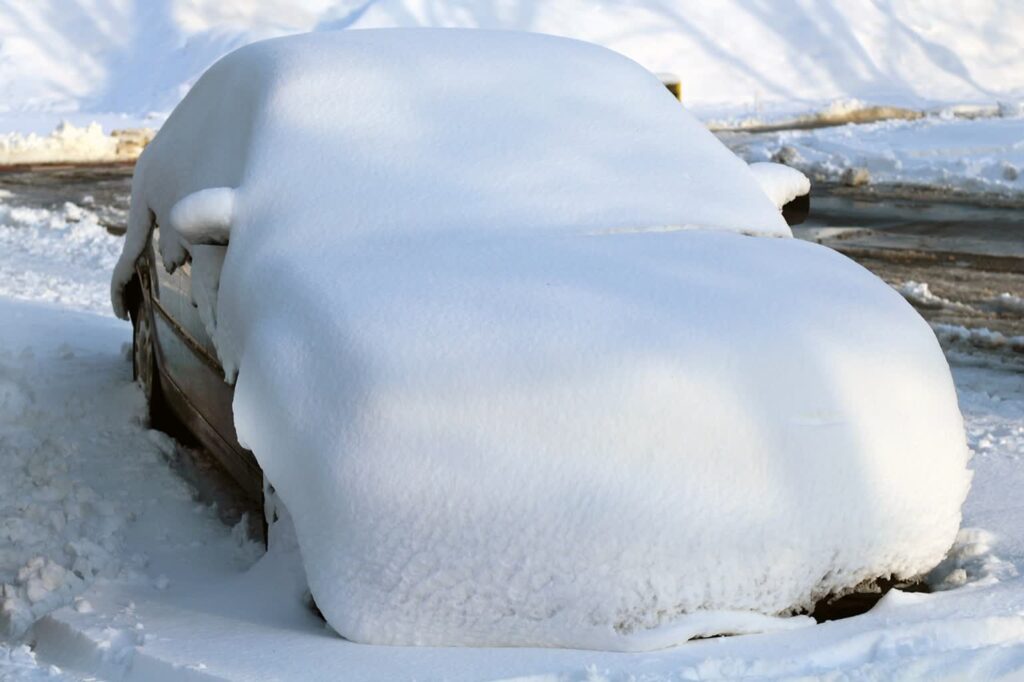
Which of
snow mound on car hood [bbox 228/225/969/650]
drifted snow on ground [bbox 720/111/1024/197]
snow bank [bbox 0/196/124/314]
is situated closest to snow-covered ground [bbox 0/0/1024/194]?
drifted snow on ground [bbox 720/111/1024/197]

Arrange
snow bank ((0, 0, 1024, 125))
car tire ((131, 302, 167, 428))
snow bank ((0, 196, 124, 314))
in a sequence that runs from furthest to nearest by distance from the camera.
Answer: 1. snow bank ((0, 0, 1024, 125))
2. snow bank ((0, 196, 124, 314))
3. car tire ((131, 302, 167, 428))

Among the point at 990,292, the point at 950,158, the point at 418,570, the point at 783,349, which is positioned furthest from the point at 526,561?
the point at 950,158

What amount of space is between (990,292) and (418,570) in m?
6.64

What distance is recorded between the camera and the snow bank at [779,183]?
179 inches

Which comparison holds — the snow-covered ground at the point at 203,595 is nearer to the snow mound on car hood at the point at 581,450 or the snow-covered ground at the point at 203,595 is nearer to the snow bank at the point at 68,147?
the snow mound on car hood at the point at 581,450

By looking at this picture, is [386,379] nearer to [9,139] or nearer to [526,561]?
[526,561]

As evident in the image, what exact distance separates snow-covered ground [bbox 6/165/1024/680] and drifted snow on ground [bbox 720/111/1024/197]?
33.5 feet

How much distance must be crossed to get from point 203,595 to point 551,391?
1149 millimetres

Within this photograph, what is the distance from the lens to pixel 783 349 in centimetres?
328

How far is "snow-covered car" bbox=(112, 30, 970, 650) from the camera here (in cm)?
304

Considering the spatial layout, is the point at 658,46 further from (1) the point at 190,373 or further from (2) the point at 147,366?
(1) the point at 190,373

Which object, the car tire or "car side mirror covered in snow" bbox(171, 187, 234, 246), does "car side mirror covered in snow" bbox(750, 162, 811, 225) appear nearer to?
"car side mirror covered in snow" bbox(171, 187, 234, 246)

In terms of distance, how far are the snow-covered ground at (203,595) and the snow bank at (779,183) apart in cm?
112

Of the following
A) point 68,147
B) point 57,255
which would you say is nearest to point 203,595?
point 57,255
